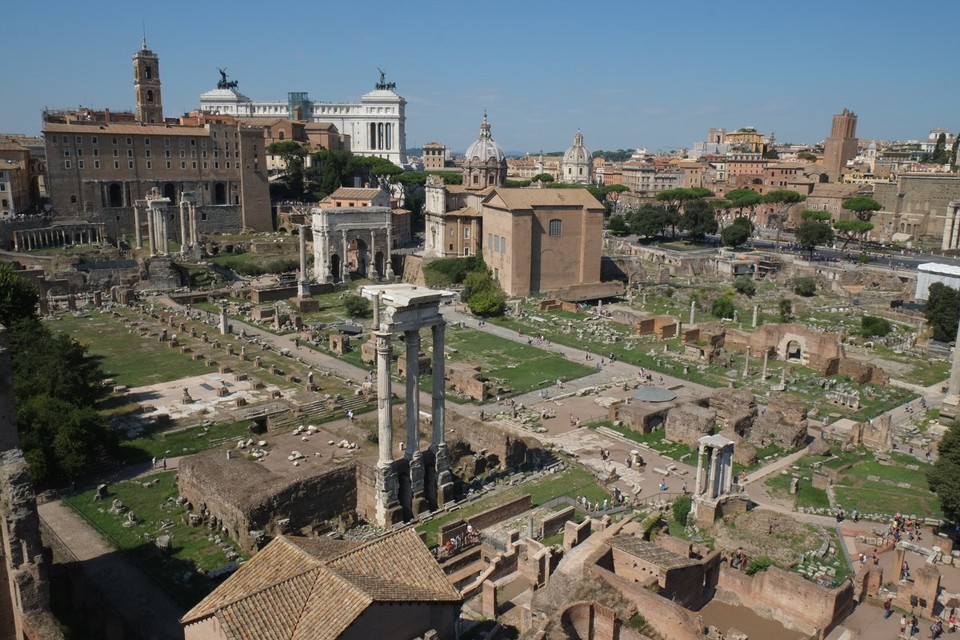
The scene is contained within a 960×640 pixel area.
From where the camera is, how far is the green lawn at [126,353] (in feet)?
118

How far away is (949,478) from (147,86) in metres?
83.3

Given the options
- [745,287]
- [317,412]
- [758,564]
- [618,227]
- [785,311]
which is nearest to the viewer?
[758,564]

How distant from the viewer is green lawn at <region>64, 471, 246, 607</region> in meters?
18.5

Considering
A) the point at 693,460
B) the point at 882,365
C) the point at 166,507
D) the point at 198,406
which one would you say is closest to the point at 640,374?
the point at 693,460

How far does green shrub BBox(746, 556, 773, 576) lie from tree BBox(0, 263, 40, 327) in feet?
111

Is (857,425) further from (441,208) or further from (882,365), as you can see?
(441,208)

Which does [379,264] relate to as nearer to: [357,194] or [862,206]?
[357,194]

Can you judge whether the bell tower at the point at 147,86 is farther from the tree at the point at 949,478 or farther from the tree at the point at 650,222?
the tree at the point at 949,478

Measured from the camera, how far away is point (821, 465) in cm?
2683

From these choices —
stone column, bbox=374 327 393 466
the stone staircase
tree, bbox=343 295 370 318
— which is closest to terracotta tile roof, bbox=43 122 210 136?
tree, bbox=343 295 370 318

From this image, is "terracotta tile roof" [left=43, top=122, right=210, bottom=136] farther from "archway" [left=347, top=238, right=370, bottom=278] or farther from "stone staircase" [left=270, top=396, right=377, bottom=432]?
"stone staircase" [left=270, top=396, right=377, bottom=432]

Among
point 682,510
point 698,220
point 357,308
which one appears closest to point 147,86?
point 357,308

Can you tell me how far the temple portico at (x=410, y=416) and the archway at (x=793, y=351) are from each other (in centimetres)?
2528

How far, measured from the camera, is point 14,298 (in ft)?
122
